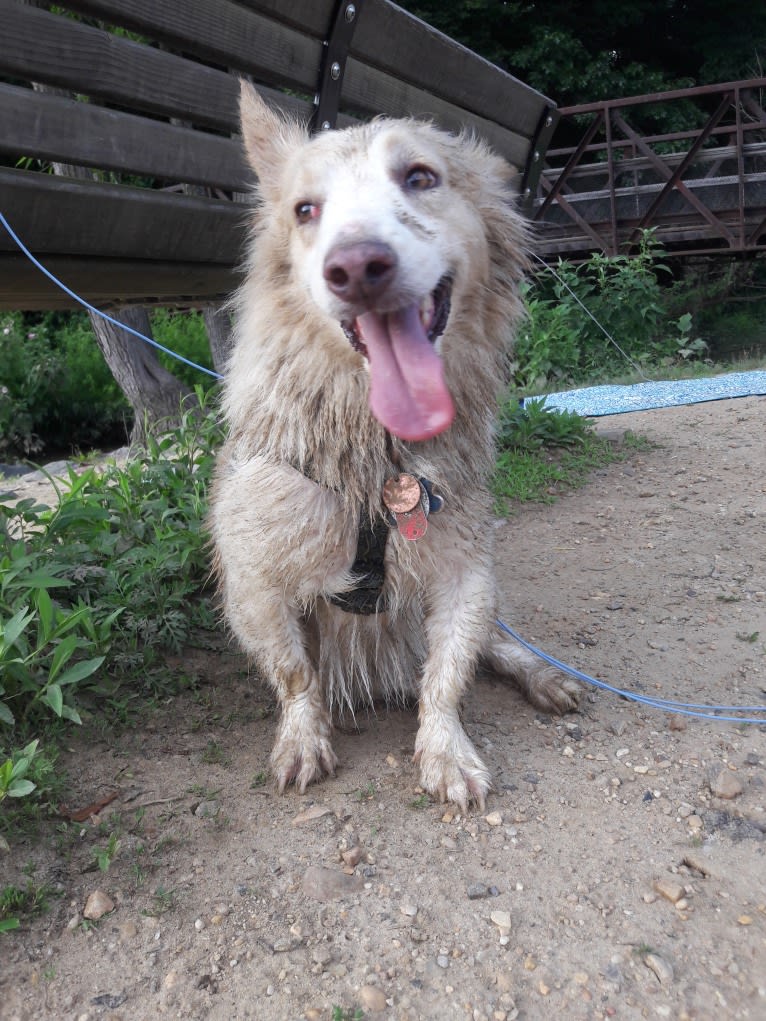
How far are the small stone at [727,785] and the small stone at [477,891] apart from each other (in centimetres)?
74

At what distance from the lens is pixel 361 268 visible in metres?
1.90

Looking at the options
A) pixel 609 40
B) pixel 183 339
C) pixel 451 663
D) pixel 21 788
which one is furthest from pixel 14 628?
pixel 609 40

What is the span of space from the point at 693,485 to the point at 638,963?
135 inches

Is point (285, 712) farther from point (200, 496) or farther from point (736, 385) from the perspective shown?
point (736, 385)

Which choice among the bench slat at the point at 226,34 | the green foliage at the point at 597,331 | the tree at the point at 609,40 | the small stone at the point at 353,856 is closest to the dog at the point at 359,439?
the small stone at the point at 353,856

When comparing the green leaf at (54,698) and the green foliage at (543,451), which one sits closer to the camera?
the green leaf at (54,698)

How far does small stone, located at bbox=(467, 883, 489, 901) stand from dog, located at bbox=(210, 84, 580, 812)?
31 cm

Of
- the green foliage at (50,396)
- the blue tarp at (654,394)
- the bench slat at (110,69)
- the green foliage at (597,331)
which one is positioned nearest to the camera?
the bench slat at (110,69)

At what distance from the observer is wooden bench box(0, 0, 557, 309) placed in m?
2.74

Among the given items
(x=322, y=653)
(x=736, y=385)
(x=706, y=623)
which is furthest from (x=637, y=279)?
(x=322, y=653)

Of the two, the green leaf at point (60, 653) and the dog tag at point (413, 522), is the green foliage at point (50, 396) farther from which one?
the dog tag at point (413, 522)

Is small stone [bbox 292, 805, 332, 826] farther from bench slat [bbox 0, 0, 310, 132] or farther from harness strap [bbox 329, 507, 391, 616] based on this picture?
bench slat [bbox 0, 0, 310, 132]

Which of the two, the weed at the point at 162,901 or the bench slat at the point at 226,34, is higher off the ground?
the bench slat at the point at 226,34

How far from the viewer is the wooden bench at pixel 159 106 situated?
2736 mm
